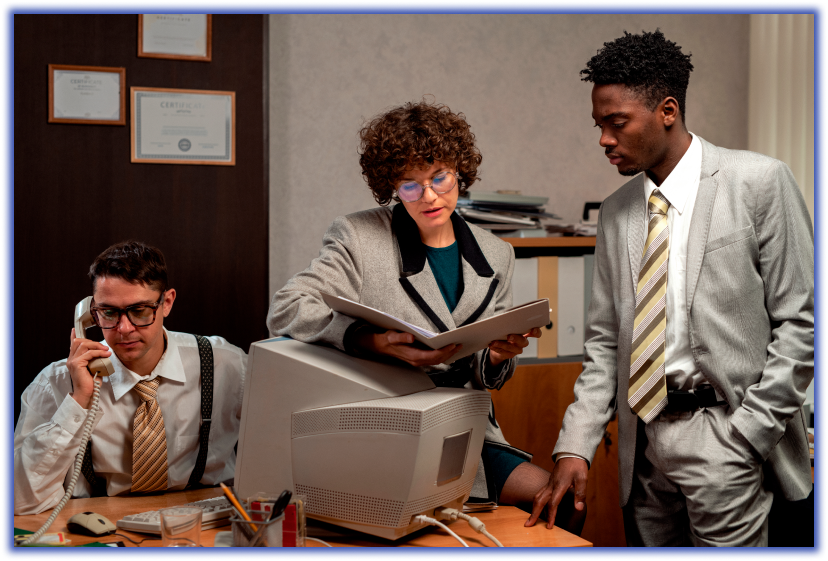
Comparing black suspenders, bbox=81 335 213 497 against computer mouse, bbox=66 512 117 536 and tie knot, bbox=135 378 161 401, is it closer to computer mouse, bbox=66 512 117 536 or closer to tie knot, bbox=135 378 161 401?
tie knot, bbox=135 378 161 401

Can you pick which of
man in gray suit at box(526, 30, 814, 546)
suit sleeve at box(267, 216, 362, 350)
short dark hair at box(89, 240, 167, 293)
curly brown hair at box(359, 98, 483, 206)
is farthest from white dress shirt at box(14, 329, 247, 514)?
man in gray suit at box(526, 30, 814, 546)

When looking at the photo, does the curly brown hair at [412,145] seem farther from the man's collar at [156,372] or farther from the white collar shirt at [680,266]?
the man's collar at [156,372]

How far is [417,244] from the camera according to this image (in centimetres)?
170

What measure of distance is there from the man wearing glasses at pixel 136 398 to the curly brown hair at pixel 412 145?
1.95 ft

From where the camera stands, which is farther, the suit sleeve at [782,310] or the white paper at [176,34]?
the white paper at [176,34]

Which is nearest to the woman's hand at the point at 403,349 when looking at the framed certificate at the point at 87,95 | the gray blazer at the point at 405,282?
the gray blazer at the point at 405,282

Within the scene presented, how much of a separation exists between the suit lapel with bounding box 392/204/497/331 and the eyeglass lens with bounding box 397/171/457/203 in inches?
4.0

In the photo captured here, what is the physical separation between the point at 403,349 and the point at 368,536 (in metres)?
0.35

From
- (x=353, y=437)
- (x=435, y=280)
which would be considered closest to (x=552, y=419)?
(x=435, y=280)

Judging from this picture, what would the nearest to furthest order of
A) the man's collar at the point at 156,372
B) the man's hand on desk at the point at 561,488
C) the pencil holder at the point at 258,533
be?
the pencil holder at the point at 258,533 < the man's hand on desk at the point at 561,488 < the man's collar at the point at 156,372

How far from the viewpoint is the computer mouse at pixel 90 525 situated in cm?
132

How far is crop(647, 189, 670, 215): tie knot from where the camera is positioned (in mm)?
1523

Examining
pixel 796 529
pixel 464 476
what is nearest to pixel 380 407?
pixel 464 476

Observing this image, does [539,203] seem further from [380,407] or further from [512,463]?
[380,407]
